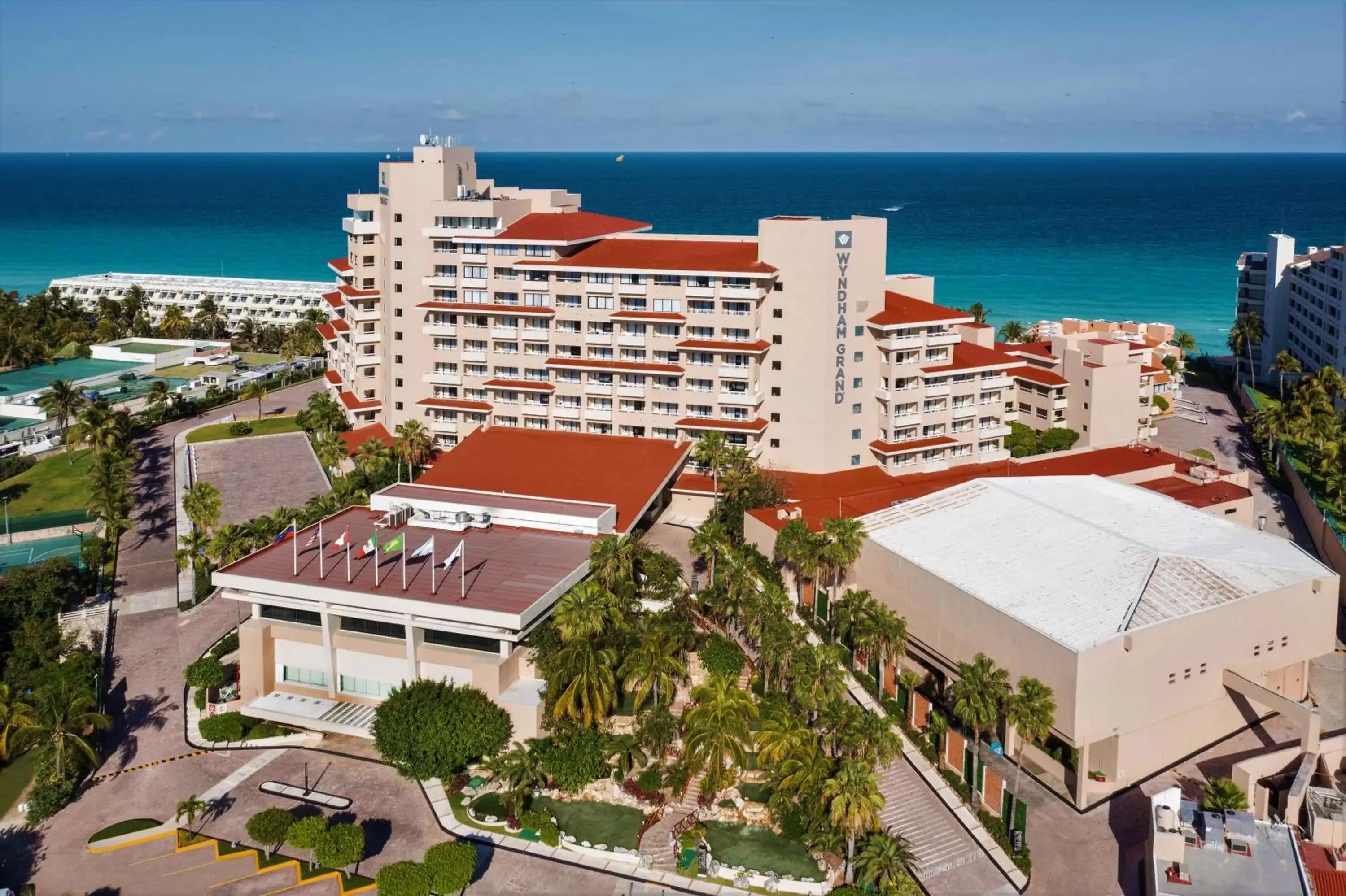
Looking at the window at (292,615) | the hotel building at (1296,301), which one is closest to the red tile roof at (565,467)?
the window at (292,615)

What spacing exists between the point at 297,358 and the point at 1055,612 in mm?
95392

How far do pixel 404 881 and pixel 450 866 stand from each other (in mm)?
1670

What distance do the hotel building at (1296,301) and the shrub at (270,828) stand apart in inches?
3772

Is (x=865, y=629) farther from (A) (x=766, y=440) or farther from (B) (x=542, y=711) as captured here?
(A) (x=766, y=440)

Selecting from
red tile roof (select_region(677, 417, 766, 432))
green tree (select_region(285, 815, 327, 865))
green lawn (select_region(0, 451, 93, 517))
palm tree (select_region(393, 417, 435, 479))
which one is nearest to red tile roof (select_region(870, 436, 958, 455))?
red tile roof (select_region(677, 417, 766, 432))

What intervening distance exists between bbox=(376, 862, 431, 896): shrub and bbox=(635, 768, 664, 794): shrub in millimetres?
10051

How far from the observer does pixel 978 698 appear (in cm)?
4750

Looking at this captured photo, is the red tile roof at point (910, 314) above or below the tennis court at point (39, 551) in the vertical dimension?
above

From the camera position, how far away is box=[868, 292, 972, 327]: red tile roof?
245 feet

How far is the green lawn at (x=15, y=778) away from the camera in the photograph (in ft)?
161

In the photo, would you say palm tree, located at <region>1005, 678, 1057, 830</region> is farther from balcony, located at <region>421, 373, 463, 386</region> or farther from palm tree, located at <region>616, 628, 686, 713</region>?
balcony, located at <region>421, 373, 463, 386</region>

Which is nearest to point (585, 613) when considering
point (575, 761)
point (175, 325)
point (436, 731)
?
point (575, 761)

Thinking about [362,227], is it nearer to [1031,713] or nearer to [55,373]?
[55,373]

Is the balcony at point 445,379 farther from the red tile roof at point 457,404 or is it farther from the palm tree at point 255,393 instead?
the palm tree at point 255,393
